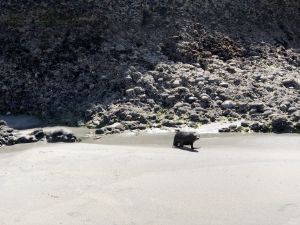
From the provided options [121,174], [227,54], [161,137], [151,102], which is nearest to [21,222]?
[121,174]

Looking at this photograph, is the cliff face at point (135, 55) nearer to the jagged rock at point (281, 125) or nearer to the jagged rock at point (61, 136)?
the jagged rock at point (281, 125)

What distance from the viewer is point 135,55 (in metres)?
19.0

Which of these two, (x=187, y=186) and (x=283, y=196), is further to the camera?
(x=187, y=186)

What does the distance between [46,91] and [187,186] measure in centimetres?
872

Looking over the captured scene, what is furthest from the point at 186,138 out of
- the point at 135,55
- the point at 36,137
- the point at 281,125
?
the point at 135,55

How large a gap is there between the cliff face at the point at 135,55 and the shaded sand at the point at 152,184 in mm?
3298

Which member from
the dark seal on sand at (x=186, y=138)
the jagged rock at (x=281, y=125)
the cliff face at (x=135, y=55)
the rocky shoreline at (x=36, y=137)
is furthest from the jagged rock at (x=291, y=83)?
the rocky shoreline at (x=36, y=137)

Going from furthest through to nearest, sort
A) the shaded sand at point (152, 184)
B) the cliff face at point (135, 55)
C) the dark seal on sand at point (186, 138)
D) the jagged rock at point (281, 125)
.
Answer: the cliff face at point (135, 55) < the jagged rock at point (281, 125) < the dark seal on sand at point (186, 138) < the shaded sand at point (152, 184)

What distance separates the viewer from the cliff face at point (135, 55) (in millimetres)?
17141

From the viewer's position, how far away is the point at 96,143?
14148mm

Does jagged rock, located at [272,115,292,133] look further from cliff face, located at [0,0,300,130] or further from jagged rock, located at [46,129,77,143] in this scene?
jagged rock, located at [46,129,77,143]

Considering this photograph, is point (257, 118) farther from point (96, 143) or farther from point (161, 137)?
point (96, 143)

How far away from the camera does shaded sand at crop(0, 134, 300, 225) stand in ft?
29.9

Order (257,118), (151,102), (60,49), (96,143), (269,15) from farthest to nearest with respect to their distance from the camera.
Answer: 1. (269,15)
2. (60,49)
3. (151,102)
4. (257,118)
5. (96,143)
